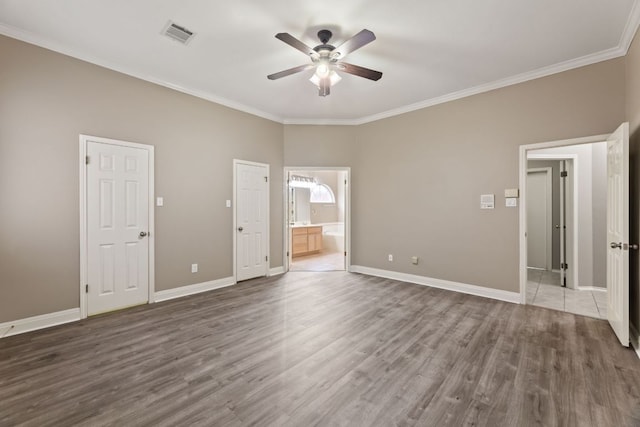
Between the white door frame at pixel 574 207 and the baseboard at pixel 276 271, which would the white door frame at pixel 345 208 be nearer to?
the baseboard at pixel 276 271

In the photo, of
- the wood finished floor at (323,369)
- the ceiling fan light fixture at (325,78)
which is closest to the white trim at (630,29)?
the ceiling fan light fixture at (325,78)

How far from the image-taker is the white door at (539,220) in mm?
6082

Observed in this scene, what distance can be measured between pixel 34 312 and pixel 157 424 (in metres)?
2.48

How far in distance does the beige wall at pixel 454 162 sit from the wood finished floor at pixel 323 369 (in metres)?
1.10

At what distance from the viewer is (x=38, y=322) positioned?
3125 millimetres

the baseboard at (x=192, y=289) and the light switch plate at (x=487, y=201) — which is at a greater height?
the light switch plate at (x=487, y=201)

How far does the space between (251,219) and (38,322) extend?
3.01m

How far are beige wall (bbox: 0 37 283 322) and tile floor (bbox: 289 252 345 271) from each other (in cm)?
215

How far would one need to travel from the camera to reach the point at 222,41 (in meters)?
3.16

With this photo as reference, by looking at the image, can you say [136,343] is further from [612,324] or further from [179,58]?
[612,324]

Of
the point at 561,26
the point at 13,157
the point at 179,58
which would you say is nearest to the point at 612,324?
the point at 561,26

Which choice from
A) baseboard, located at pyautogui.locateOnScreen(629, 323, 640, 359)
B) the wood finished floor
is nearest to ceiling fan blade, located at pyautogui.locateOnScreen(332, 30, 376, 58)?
the wood finished floor

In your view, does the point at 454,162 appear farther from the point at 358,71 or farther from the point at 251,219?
the point at 251,219

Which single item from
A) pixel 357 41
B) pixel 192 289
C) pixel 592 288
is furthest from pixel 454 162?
pixel 192 289
